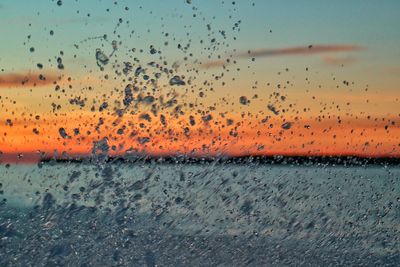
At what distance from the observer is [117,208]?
45.2 feet

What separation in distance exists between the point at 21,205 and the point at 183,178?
3283 mm

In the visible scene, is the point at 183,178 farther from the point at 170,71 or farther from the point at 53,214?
the point at 170,71

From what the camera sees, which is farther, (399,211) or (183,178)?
(399,211)

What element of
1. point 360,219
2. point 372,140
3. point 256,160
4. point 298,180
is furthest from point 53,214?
point 298,180

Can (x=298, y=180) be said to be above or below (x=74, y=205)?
below

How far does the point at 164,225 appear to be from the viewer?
16016 millimetres

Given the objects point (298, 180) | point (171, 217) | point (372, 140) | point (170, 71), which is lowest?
point (298, 180)

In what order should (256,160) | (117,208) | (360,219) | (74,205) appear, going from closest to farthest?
(117,208)
(74,205)
(256,160)
(360,219)

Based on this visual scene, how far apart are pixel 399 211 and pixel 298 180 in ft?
20.2

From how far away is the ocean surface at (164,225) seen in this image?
12430 millimetres

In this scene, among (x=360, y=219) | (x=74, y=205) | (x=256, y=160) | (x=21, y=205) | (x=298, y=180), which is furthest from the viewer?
(x=298, y=180)

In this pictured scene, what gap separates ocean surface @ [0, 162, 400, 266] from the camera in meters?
12.4

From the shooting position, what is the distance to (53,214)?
1425 centimetres

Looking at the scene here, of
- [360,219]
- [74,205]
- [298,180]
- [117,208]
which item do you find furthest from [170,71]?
[298,180]
